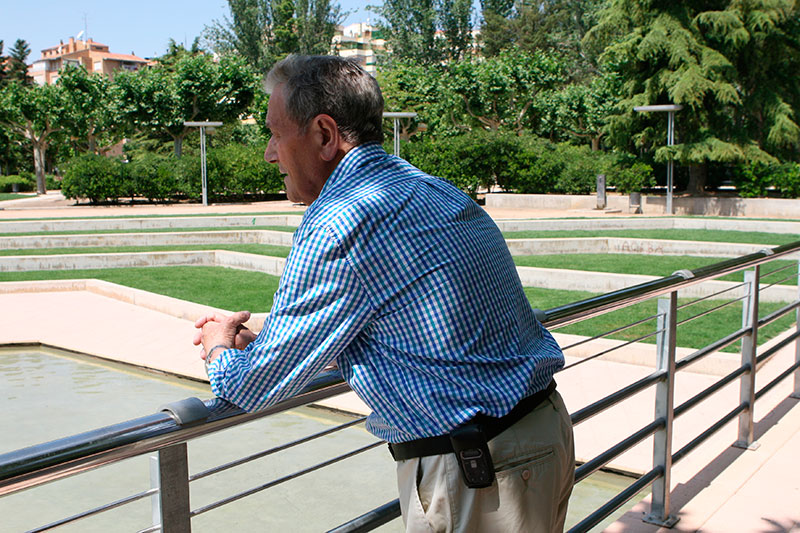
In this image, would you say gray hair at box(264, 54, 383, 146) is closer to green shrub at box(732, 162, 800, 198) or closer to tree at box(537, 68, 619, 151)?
green shrub at box(732, 162, 800, 198)

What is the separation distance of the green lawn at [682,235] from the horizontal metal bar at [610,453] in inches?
487

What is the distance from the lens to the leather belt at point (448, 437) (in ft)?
5.01

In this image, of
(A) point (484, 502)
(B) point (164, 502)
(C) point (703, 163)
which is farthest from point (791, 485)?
(C) point (703, 163)

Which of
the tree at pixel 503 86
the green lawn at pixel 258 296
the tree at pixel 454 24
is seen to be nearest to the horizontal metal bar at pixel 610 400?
the green lawn at pixel 258 296

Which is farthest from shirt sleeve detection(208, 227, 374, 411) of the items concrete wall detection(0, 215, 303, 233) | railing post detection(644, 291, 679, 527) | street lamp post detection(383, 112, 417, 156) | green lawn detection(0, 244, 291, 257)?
street lamp post detection(383, 112, 417, 156)

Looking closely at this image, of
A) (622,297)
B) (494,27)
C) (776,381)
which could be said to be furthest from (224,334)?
(494,27)

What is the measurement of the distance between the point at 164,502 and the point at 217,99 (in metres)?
36.5

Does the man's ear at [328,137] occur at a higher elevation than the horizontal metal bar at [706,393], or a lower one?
higher

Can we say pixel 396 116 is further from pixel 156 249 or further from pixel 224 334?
pixel 224 334

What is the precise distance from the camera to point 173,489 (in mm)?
1420

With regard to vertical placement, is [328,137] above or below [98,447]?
above

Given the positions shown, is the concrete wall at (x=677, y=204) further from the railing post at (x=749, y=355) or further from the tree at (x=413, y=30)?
the tree at (x=413, y=30)

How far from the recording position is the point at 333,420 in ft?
21.7

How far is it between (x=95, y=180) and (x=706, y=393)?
2872cm
